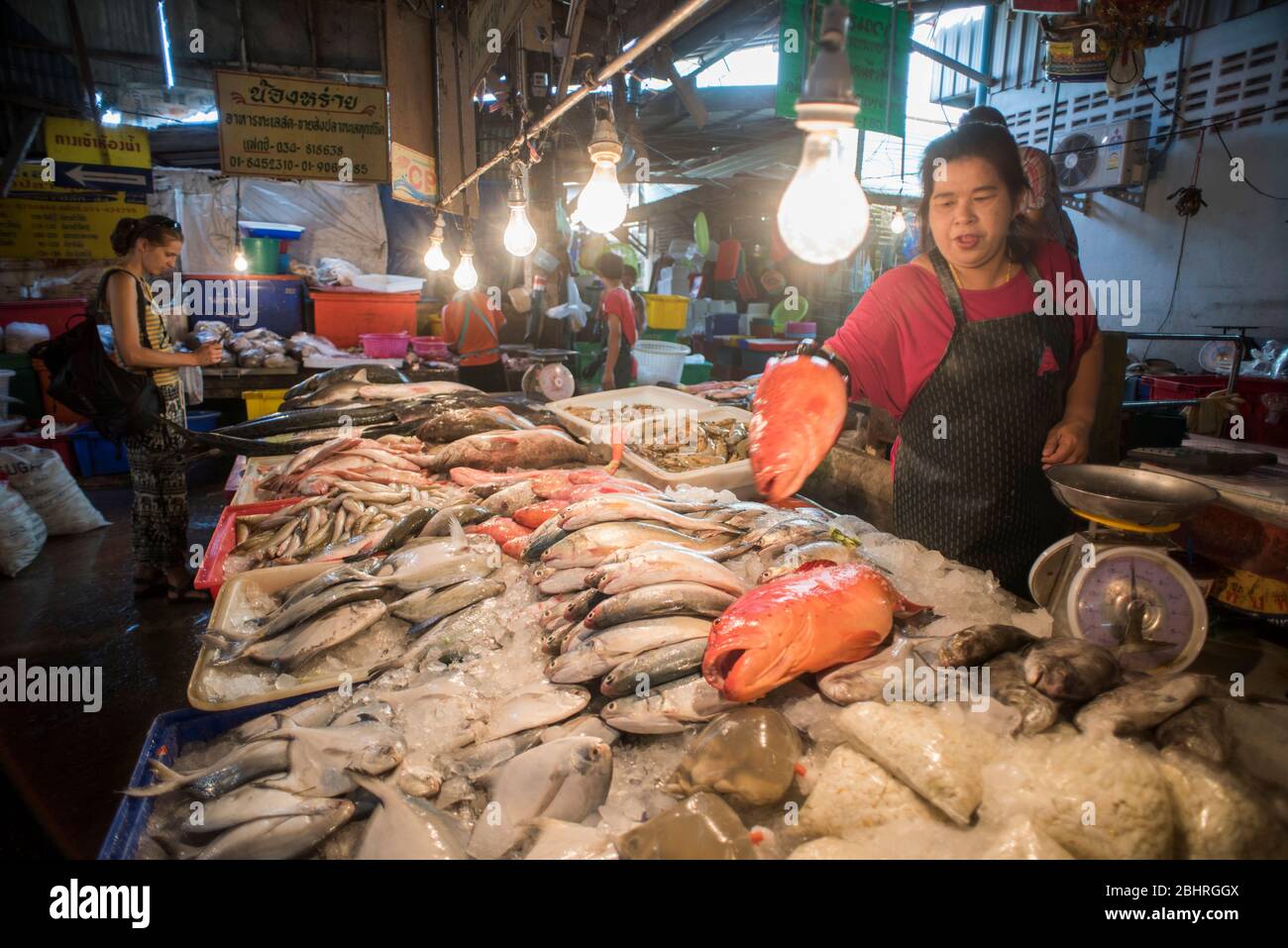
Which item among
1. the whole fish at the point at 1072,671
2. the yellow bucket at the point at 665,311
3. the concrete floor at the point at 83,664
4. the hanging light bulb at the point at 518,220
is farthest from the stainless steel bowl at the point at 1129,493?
the yellow bucket at the point at 665,311

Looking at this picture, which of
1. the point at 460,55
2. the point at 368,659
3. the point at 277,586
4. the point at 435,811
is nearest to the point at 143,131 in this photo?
the point at 460,55

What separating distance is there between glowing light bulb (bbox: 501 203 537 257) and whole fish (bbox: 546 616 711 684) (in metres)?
4.23

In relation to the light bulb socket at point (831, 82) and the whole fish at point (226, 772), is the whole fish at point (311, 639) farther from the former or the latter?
the light bulb socket at point (831, 82)

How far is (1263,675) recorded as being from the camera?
6.69 ft

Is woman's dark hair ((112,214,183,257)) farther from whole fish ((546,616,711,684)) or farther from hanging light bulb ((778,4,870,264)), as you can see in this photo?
hanging light bulb ((778,4,870,264))

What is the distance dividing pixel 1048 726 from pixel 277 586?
259 cm

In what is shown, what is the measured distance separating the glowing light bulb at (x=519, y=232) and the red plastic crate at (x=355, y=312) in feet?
19.3

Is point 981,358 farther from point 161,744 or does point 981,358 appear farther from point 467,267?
point 467,267

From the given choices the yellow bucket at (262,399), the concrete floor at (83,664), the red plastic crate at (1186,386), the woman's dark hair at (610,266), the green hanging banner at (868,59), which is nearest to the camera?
the concrete floor at (83,664)

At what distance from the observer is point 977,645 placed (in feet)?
5.01

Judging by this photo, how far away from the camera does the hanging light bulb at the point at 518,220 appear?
16.6 feet
